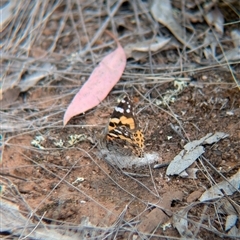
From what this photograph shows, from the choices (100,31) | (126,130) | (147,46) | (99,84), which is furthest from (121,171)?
(100,31)

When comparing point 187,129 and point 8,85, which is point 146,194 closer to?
point 187,129

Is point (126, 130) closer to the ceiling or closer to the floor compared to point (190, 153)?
closer to the ceiling

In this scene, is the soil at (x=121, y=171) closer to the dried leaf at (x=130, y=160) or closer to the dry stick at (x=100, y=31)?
the dried leaf at (x=130, y=160)

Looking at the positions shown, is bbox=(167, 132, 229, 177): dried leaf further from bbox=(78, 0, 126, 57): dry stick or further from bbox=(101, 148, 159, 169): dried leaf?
bbox=(78, 0, 126, 57): dry stick

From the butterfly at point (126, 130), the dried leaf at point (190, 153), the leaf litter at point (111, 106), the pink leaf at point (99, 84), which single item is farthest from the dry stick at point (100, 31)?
the dried leaf at point (190, 153)

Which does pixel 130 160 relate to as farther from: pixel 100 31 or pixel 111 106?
pixel 100 31

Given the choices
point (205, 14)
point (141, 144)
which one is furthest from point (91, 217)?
point (205, 14)
